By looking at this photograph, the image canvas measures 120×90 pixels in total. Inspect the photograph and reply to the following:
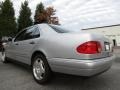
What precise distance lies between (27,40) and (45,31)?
Answer: 88 centimetres

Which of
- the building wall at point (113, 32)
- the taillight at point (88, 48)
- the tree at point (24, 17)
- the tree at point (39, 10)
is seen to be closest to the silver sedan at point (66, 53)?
the taillight at point (88, 48)

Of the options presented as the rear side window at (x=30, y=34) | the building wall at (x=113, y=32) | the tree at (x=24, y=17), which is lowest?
the building wall at (x=113, y=32)

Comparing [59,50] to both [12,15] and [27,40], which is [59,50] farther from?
[12,15]

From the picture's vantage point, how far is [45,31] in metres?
4.60

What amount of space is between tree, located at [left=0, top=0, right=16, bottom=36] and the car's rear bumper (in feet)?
101

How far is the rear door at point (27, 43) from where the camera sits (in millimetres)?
4903

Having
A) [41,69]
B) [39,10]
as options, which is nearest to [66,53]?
[41,69]

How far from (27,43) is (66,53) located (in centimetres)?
173

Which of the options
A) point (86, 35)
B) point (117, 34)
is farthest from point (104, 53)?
point (117, 34)

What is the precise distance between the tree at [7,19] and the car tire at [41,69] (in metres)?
29.8

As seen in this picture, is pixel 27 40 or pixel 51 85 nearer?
pixel 51 85

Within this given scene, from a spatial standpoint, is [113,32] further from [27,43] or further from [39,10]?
[39,10]

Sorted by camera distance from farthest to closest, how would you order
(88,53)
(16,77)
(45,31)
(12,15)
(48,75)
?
(12,15) → (16,77) → (45,31) → (48,75) → (88,53)

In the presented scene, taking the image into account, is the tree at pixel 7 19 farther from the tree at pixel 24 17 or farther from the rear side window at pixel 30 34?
the rear side window at pixel 30 34
